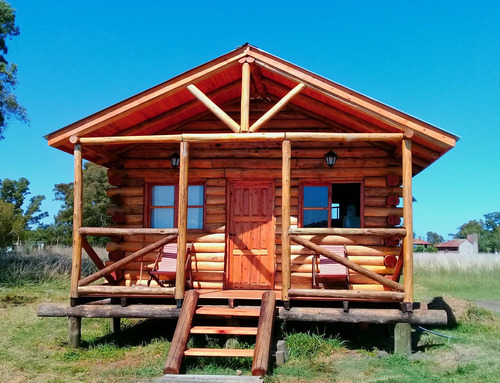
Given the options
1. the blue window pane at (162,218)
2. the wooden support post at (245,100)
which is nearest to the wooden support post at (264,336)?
the wooden support post at (245,100)

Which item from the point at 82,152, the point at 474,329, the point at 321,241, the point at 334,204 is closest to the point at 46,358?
the point at 82,152

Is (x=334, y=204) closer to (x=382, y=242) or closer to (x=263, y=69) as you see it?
(x=382, y=242)

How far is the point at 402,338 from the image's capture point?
7348 millimetres

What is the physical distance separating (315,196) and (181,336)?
13.3ft

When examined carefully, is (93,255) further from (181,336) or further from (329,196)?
(329,196)

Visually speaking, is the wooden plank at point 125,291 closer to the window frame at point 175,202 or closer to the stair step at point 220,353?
the stair step at point 220,353

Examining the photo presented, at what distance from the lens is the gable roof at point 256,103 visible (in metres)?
7.70

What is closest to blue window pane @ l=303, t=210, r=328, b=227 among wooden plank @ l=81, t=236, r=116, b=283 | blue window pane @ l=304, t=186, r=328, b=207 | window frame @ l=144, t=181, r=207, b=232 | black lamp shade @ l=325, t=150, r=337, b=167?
blue window pane @ l=304, t=186, r=328, b=207

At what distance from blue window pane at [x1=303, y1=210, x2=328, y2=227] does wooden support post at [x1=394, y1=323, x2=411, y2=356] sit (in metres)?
2.64

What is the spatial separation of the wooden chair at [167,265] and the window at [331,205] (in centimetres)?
245

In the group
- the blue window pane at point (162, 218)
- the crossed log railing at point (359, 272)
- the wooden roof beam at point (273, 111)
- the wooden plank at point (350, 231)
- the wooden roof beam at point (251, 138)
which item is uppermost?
the wooden roof beam at point (273, 111)

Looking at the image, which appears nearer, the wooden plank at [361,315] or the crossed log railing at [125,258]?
the wooden plank at [361,315]

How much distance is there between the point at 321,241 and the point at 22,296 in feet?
30.0

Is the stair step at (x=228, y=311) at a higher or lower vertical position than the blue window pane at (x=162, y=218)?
lower
